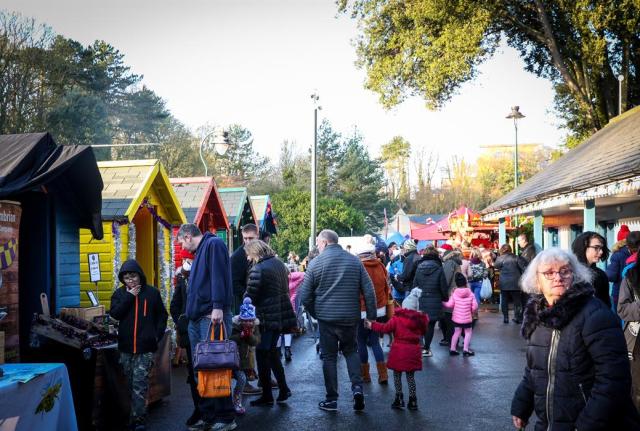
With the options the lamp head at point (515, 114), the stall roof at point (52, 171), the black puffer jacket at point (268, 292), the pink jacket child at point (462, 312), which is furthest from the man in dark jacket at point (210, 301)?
the lamp head at point (515, 114)

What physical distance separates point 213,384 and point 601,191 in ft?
24.5

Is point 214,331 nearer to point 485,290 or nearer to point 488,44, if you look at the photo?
point 485,290

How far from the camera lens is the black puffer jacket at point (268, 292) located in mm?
8539

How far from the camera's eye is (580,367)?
12.4ft

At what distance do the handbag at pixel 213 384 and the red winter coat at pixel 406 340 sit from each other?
6.92ft

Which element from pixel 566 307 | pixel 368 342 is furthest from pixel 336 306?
pixel 566 307

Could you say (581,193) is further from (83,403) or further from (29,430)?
(29,430)

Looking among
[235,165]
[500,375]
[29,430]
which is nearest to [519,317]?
[500,375]

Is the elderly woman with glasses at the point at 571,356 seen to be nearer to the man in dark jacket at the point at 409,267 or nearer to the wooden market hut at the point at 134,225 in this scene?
the wooden market hut at the point at 134,225

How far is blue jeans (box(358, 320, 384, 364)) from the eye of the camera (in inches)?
388

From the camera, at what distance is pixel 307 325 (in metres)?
18.1

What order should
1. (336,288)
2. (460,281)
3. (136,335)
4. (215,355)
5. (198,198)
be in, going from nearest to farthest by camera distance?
(215,355), (136,335), (336,288), (460,281), (198,198)

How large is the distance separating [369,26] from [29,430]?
21286 mm

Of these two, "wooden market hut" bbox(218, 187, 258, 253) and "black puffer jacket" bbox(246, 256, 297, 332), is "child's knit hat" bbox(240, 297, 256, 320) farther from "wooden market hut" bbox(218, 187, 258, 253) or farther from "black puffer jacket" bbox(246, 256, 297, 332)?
"wooden market hut" bbox(218, 187, 258, 253)
